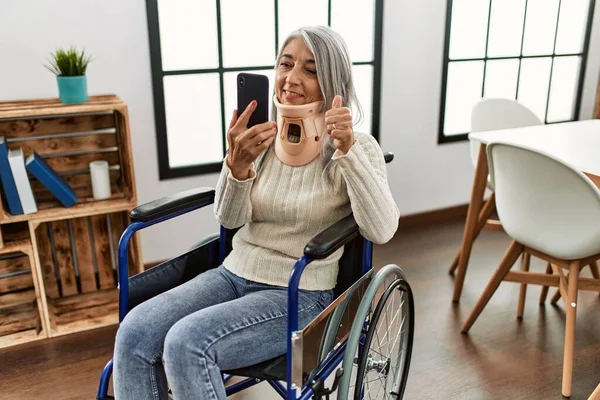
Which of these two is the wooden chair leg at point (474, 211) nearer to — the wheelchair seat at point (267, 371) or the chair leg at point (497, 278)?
the chair leg at point (497, 278)

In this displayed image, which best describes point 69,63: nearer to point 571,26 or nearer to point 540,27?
point 540,27

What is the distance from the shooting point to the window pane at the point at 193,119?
8.08 feet

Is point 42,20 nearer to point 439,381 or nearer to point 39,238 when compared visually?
point 39,238

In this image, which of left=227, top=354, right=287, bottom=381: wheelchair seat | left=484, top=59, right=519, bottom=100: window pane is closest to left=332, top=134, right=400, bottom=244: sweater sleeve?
left=227, top=354, right=287, bottom=381: wheelchair seat

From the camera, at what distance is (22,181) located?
6.42 feet

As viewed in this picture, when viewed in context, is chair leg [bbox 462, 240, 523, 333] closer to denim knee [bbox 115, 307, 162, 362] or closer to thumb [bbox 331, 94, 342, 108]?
thumb [bbox 331, 94, 342, 108]

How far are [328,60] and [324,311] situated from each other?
1.90ft

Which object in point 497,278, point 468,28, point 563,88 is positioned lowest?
point 497,278

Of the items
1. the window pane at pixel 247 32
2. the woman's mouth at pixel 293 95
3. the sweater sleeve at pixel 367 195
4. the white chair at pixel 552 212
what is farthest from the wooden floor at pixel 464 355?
the window pane at pixel 247 32

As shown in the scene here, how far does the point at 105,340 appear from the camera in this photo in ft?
6.87

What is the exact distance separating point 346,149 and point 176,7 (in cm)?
140

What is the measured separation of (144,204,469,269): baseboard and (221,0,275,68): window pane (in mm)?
1141

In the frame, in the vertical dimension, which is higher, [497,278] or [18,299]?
[497,278]

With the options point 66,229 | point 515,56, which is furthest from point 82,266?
point 515,56
